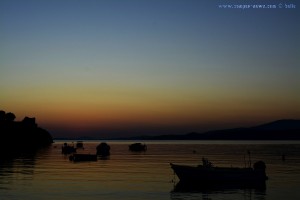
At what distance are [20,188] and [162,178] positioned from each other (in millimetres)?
23607

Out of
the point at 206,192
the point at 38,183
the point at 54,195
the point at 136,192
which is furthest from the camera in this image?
the point at 38,183

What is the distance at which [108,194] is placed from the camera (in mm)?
49750

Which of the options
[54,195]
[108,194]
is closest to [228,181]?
[108,194]

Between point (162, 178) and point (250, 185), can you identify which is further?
point (162, 178)

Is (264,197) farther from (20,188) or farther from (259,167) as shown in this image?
(20,188)

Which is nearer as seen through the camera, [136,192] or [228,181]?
[136,192]

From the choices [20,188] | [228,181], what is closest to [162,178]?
[228,181]

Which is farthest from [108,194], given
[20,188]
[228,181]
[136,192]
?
[228,181]

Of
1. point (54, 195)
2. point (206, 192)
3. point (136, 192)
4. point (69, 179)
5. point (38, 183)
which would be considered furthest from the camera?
point (69, 179)

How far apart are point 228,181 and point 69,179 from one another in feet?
78.8

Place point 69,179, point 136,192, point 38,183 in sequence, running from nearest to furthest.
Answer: point 136,192
point 38,183
point 69,179

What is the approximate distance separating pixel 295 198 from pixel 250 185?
12803 mm

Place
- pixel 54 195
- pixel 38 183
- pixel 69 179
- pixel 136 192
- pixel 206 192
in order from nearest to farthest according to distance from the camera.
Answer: pixel 54 195
pixel 136 192
pixel 206 192
pixel 38 183
pixel 69 179

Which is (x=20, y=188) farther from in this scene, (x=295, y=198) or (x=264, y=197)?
(x=295, y=198)
